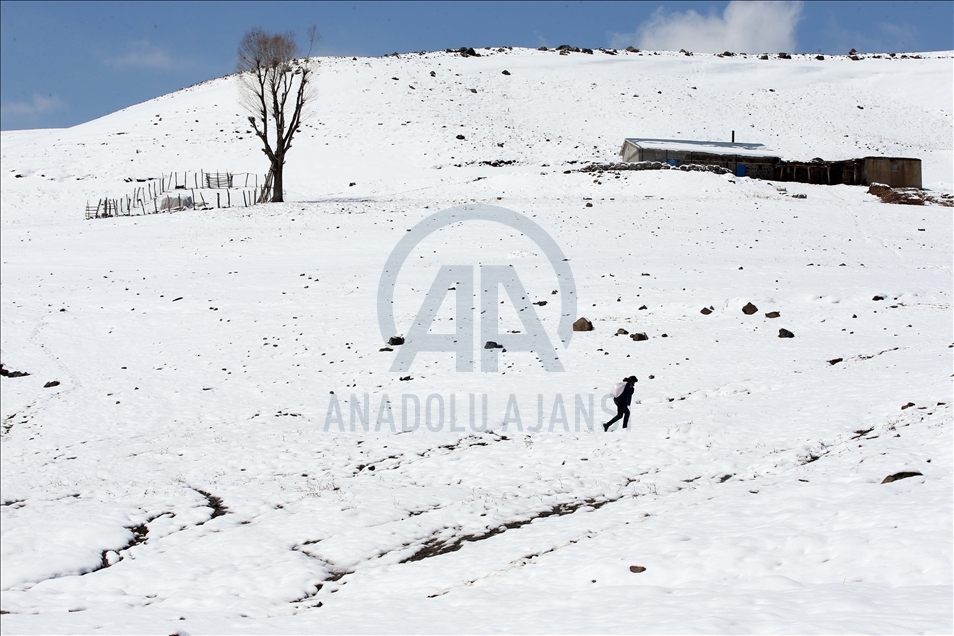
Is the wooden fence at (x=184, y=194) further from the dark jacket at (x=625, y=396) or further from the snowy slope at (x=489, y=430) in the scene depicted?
the dark jacket at (x=625, y=396)

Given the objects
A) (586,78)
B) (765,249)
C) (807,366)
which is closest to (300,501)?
(807,366)

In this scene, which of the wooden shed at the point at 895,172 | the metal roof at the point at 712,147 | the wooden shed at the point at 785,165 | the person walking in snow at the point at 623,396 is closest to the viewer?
the person walking in snow at the point at 623,396

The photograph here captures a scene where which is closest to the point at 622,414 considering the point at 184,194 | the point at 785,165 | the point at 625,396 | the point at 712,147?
the point at 625,396

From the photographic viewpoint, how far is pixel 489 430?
1639 centimetres

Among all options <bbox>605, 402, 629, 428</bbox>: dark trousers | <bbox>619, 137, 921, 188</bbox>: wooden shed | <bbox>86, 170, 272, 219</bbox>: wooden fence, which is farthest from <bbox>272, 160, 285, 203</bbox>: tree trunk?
<bbox>605, 402, 629, 428</bbox>: dark trousers

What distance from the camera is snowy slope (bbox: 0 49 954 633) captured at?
9086mm

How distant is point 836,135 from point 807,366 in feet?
219

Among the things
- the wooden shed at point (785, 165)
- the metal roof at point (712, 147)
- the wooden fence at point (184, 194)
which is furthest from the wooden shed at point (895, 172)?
the wooden fence at point (184, 194)

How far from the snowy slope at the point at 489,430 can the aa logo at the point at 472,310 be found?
21.6 inches

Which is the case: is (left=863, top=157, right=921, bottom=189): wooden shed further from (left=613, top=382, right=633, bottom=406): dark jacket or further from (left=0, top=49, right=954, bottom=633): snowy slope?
(left=613, top=382, right=633, bottom=406): dark jacket

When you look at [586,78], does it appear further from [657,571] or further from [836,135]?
[657,571]

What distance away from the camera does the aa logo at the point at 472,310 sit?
21.7 metres

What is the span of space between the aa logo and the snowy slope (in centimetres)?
55

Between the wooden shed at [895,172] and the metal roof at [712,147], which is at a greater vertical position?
the metal roof at [712,147]
